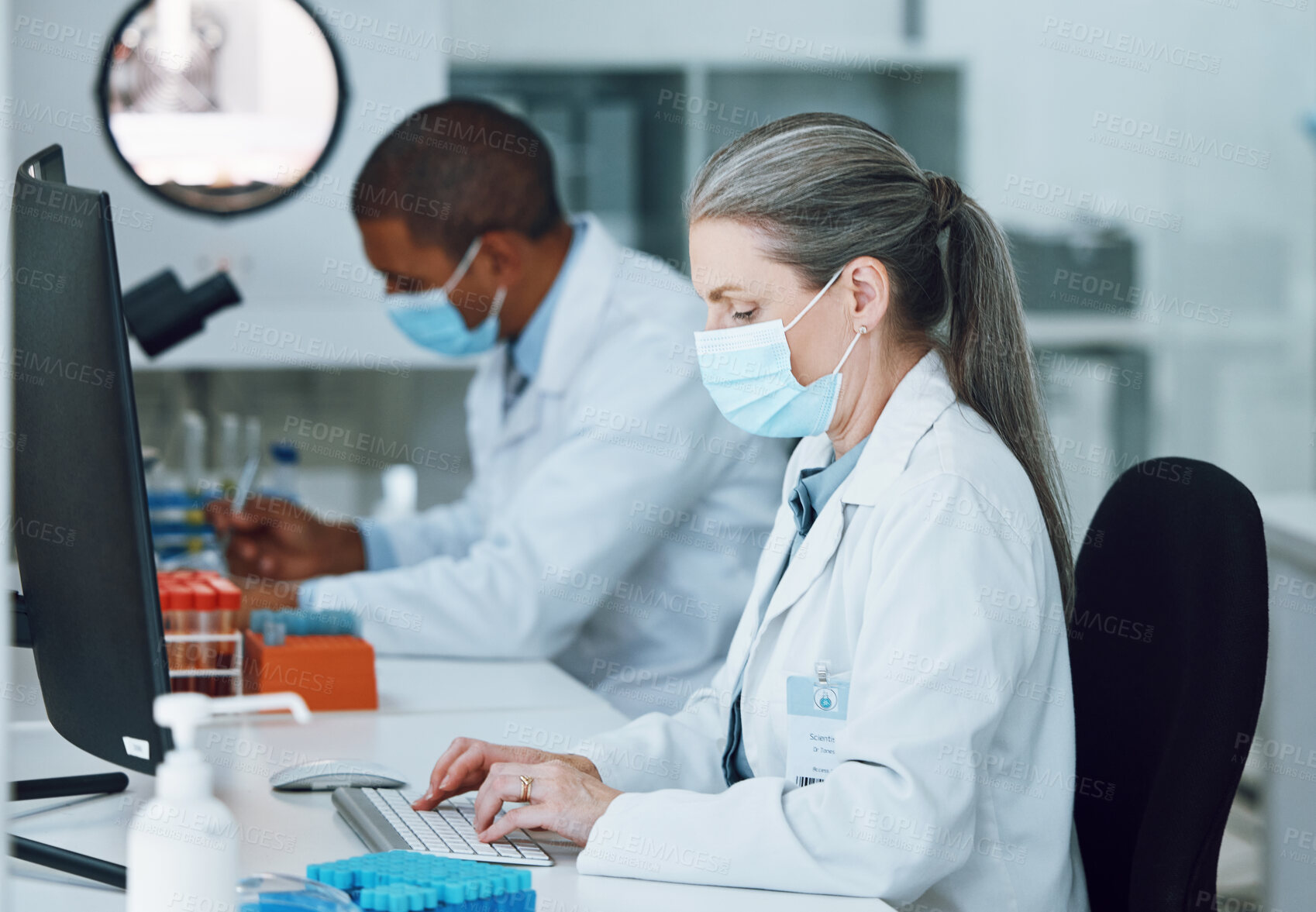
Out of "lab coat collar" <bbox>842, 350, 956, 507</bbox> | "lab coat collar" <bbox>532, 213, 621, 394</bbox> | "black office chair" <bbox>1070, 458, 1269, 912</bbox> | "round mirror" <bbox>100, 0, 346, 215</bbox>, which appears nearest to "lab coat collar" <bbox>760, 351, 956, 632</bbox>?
"lab coat collar" <bbox>842, 350, 956, 507</bbox>

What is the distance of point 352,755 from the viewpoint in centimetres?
130

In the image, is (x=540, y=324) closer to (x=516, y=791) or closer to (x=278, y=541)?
(x=278, y=541)

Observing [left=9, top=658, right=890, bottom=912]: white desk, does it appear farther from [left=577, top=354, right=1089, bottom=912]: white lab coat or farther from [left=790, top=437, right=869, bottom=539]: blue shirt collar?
[left=790, top=437, right=869, bottom=539]: blue shirt collar

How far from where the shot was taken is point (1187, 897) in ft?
3.42

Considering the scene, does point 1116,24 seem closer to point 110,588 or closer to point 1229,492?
point 1229,492

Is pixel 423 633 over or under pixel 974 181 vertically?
under

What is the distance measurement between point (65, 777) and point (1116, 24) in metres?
3.42

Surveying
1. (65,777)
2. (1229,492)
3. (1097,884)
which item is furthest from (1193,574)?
(65,777)

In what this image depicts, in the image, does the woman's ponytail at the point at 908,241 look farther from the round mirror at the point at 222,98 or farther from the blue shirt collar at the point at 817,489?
the round mirror at the point at 222,98

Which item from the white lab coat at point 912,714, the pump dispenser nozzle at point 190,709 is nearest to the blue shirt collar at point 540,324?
the white lab coat at point 912,714

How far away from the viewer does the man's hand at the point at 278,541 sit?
6.78 feet

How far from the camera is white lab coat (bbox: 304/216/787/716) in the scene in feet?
5.88

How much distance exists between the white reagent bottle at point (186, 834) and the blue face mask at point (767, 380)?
670mm

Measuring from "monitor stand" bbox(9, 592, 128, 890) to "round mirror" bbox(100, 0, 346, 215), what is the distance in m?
1.66
